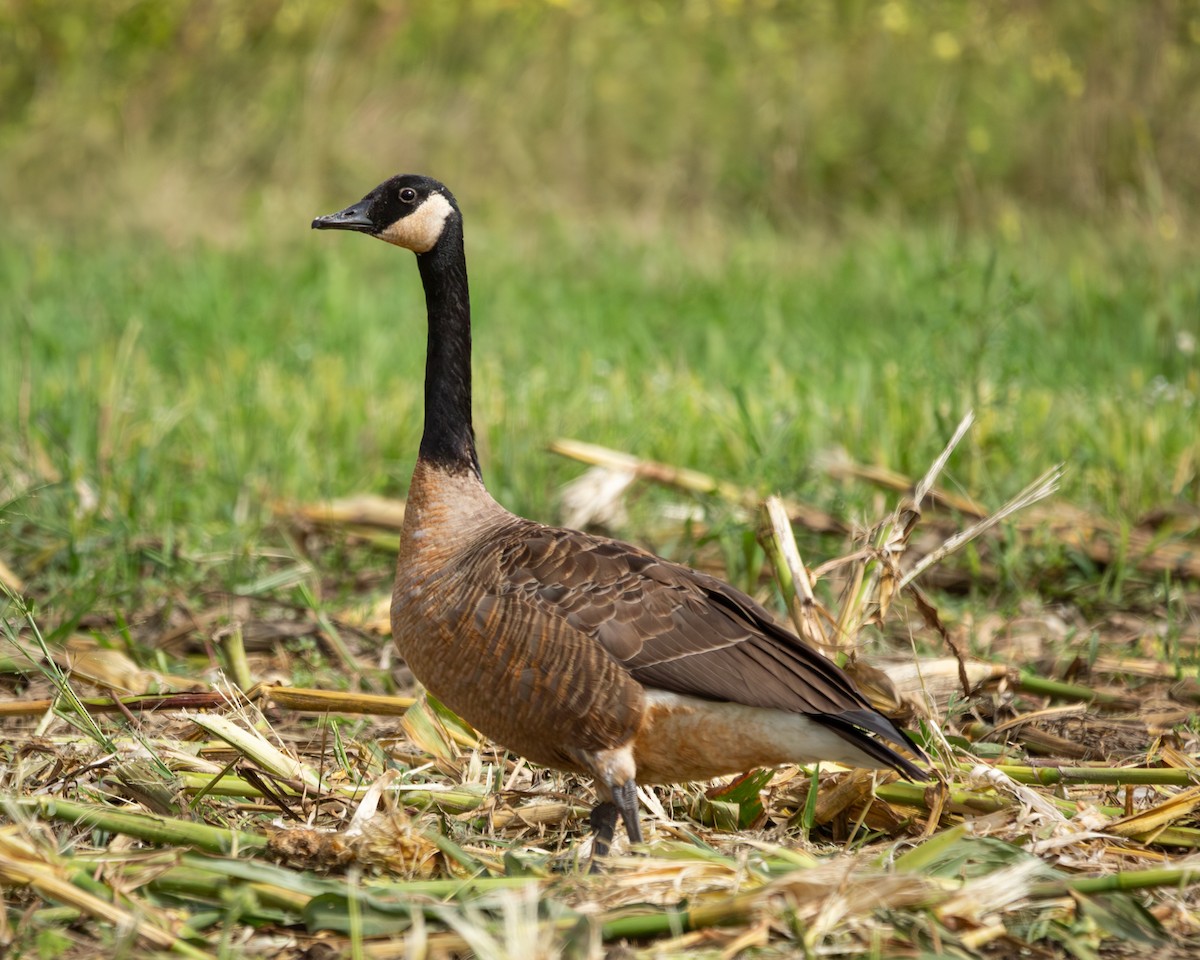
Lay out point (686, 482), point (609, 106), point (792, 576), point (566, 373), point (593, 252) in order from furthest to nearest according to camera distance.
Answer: point (609, 106)
point (593, 252)
point (566, 373)
point (686, 482)
point (792, 576)

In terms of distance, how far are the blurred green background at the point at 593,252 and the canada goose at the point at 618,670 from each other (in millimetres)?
1493

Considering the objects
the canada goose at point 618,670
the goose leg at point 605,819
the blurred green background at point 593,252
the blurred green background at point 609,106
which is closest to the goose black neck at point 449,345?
the canada goose at point 618,670

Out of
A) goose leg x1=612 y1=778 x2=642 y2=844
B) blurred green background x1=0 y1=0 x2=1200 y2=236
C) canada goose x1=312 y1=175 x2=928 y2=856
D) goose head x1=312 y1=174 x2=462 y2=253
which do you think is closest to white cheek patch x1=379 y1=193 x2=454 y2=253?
goose head x1=312 y1=174 x2=462 y2=253

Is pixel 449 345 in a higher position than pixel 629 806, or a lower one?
higher

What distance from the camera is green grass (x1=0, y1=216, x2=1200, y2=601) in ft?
17.9

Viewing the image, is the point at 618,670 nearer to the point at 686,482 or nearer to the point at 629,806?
the point at 629,806

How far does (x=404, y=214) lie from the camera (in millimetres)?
Answer: 3865

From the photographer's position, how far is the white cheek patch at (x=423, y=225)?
152 inches

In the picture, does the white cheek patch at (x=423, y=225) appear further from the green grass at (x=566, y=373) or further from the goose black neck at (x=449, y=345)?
the green grass at (x=566, y=373)

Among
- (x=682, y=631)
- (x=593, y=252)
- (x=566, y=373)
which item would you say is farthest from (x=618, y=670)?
(x=593, y=252)

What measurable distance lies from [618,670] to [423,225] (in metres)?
1.36

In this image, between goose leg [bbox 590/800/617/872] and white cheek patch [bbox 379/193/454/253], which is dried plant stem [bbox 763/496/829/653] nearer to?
goose leg [bbox 590/800/617/872]

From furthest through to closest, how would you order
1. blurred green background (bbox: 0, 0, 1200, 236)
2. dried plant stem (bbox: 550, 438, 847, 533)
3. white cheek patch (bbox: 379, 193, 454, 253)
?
blurred green background (bbox: 0, 0, 1200, 236) < dried plant stem (bbox: 550, 438, 847, 533) < white cheek patch (bbox: 379, 193, 454, 253)

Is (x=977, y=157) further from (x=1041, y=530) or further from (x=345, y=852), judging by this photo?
(x=345, y=852)
